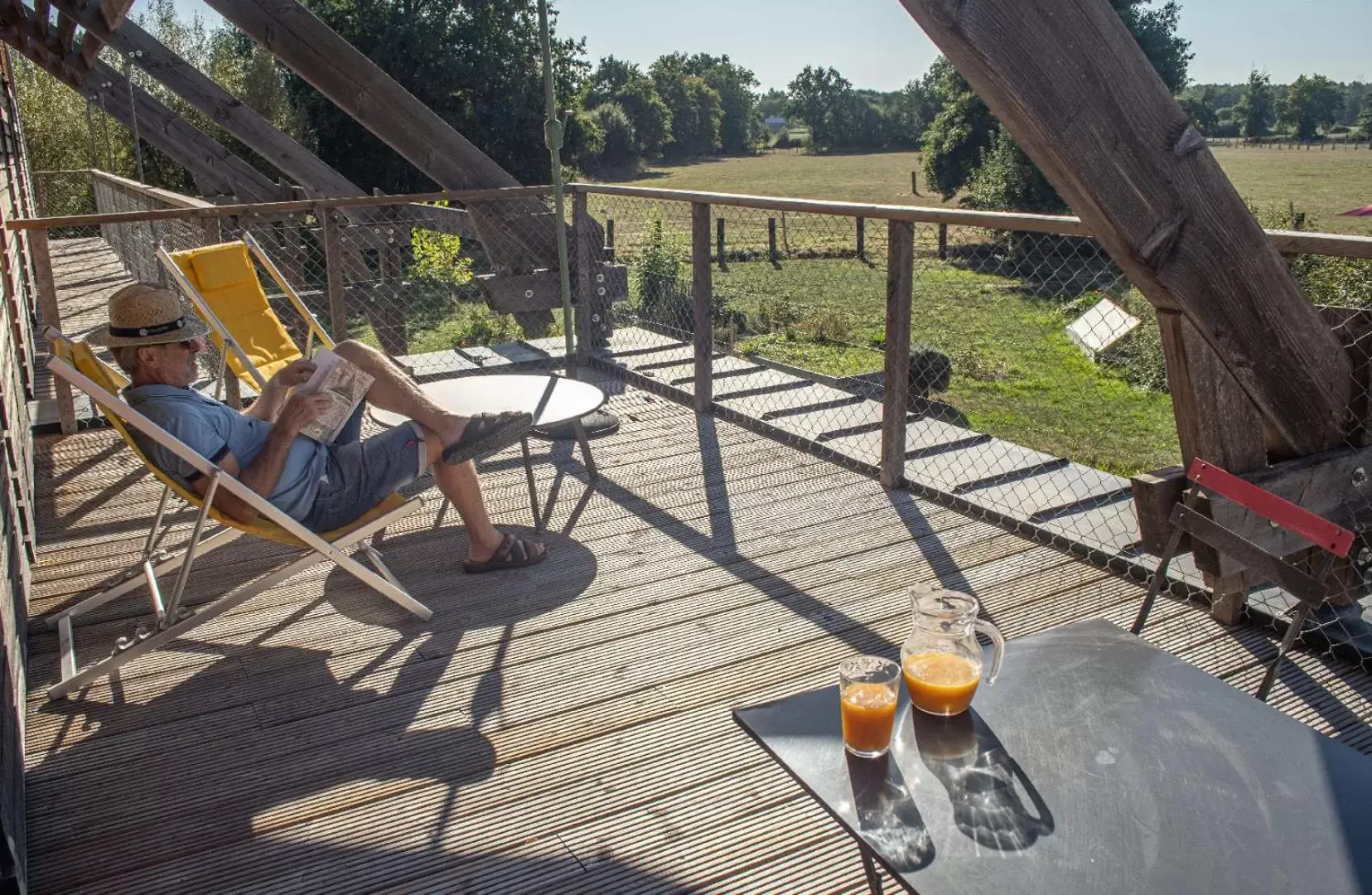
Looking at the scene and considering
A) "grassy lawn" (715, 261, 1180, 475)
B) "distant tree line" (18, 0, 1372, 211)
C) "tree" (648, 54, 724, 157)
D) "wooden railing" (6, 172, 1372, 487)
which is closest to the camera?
"wooden railing" (6, 172, 1372, 487)

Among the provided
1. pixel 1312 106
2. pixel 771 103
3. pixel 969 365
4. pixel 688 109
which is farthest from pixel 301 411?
pixel 771 103

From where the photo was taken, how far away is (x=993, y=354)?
12.4m

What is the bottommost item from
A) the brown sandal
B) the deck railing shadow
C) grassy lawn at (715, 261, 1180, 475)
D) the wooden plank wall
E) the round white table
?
grassy lawn at (715, 261, 1180, 475)

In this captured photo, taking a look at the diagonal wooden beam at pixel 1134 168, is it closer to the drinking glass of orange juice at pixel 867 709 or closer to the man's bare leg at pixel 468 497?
the drinking glass of orange juice at pixel 867 709

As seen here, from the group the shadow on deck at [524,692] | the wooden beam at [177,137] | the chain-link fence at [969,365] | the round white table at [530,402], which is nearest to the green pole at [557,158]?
the chain-link fence at [969,365]

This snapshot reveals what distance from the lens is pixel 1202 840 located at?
1.34 metres

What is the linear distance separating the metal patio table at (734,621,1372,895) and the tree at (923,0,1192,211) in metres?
22.4

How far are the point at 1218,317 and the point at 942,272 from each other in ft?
60.2

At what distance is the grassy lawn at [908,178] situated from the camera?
27.9 metres

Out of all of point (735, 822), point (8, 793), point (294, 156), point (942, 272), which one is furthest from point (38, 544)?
point (942, 272)

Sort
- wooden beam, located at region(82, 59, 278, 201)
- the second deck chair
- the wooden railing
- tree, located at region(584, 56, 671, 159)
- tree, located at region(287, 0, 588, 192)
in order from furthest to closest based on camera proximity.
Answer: tree, located at region(584, 56, 671, 159) → tree, located at region(287, 0, 588, 192) → wooden beam, located at region(82, 59, 278, 201) → the wooden railing → the second deck chair

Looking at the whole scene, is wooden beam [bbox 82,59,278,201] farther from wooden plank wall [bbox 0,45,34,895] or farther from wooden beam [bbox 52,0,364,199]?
wooden plank wall [bbox 0,45,34,895]

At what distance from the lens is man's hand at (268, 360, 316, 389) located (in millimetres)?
3439

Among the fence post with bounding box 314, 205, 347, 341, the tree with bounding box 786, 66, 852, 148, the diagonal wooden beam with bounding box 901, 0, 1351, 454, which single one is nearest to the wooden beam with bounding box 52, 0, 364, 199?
the fence post with bounding box 314, 205, 347, 341
